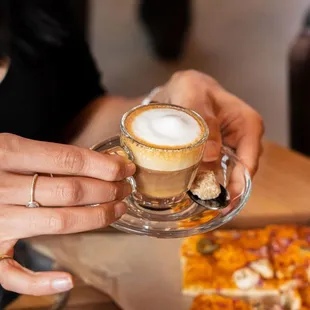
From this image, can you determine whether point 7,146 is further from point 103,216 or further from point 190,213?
point 190,213

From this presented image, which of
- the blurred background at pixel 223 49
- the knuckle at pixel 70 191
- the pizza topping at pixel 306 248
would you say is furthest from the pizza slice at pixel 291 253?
the blurred background at pixel 223 49

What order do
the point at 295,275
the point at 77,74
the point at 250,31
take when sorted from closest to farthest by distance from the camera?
the point at 295,275
the point at 77,74
the point at 250,31

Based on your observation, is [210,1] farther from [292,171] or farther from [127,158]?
[127,158]

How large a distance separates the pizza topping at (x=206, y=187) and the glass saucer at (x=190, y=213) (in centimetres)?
2

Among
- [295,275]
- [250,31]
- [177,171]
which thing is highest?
[177,171]

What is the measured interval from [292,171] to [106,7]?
159 cm

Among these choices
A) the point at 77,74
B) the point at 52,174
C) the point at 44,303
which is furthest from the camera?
the point at 77,74

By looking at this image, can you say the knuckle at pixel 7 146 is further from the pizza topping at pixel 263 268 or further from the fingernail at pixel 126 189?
the pizza topping at pixel 263 268

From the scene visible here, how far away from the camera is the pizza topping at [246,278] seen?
0.74m

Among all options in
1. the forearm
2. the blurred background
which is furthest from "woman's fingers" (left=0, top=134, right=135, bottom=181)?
the blurred background

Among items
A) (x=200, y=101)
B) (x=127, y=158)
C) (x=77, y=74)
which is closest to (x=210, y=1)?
(x=77, y=74)

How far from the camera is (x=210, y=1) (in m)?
2.30

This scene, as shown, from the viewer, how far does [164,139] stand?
56cm

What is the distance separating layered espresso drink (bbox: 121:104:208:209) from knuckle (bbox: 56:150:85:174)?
8cm
